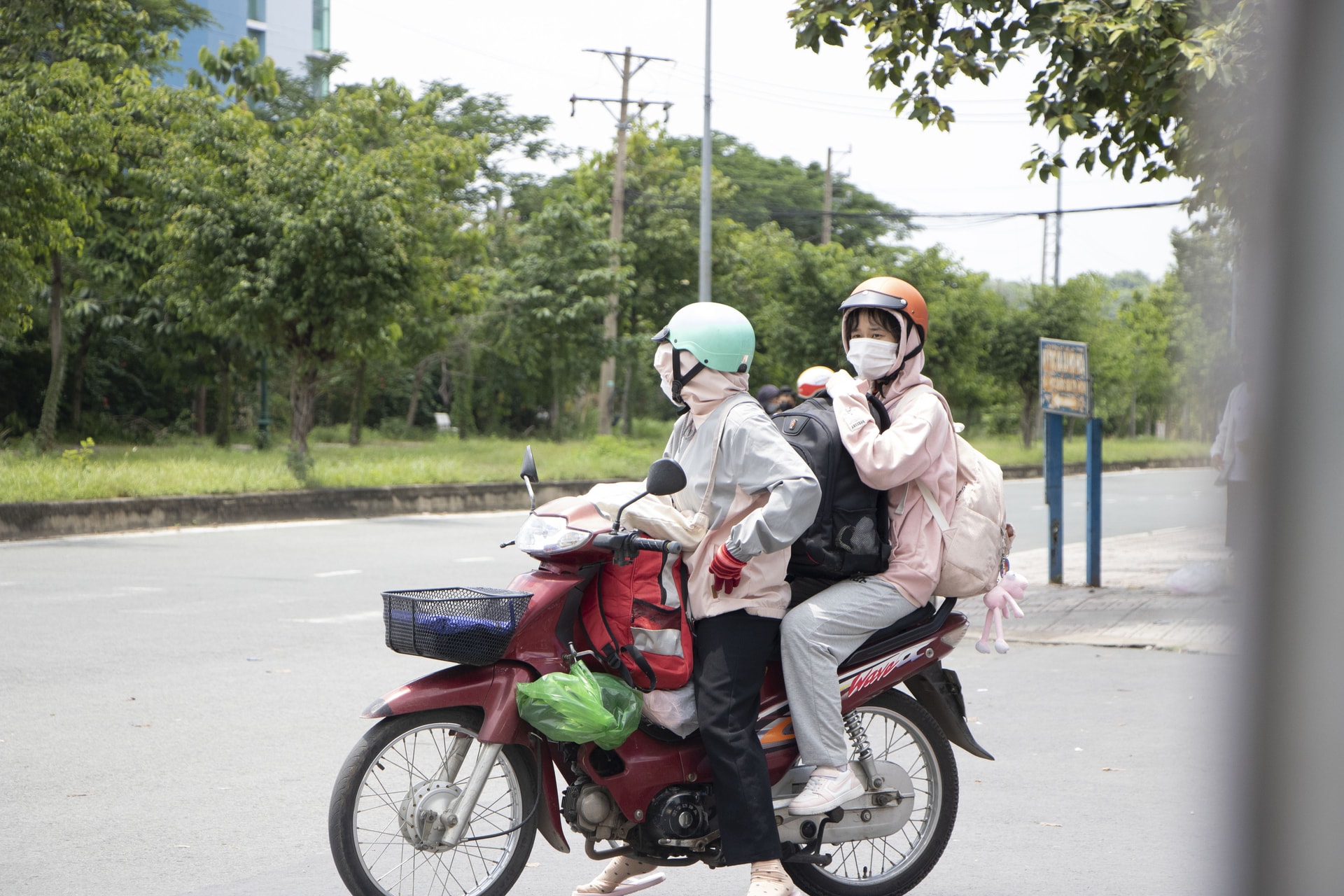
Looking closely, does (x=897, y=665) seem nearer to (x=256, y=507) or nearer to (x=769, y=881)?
(x=769, y=881)

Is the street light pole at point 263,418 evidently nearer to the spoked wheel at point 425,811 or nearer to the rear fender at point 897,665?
the spoked wheel at point 425,811

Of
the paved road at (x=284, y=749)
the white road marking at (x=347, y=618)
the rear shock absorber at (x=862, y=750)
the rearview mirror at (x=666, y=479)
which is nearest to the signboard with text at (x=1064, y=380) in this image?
the paved road at (x=284, y=749)

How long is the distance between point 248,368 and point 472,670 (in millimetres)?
29546

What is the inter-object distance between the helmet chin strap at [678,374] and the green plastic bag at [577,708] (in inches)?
29.7

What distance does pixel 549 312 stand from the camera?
32.0m

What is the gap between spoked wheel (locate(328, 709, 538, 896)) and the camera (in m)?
3.44

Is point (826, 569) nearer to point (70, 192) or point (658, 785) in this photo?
point (658, 785)

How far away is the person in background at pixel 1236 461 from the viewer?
1235 mm

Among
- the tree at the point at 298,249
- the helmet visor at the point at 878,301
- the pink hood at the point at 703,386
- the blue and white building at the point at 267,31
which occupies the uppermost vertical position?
Result: the blue and white building at the point at 267,31

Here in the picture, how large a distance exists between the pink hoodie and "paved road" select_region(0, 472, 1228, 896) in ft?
2.55

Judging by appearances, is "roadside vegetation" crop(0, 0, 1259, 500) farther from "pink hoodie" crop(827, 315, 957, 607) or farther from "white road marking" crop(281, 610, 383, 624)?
"white road marking" crop(281, 610, 383, 624)

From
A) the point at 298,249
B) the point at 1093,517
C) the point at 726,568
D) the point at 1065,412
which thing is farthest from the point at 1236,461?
the point at 298,249

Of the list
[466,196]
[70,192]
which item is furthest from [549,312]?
[70,192]

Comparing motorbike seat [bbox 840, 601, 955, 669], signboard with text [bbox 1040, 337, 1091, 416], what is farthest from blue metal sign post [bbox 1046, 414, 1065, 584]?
motorbike seat [bbox 840, 601, 955, 669]
